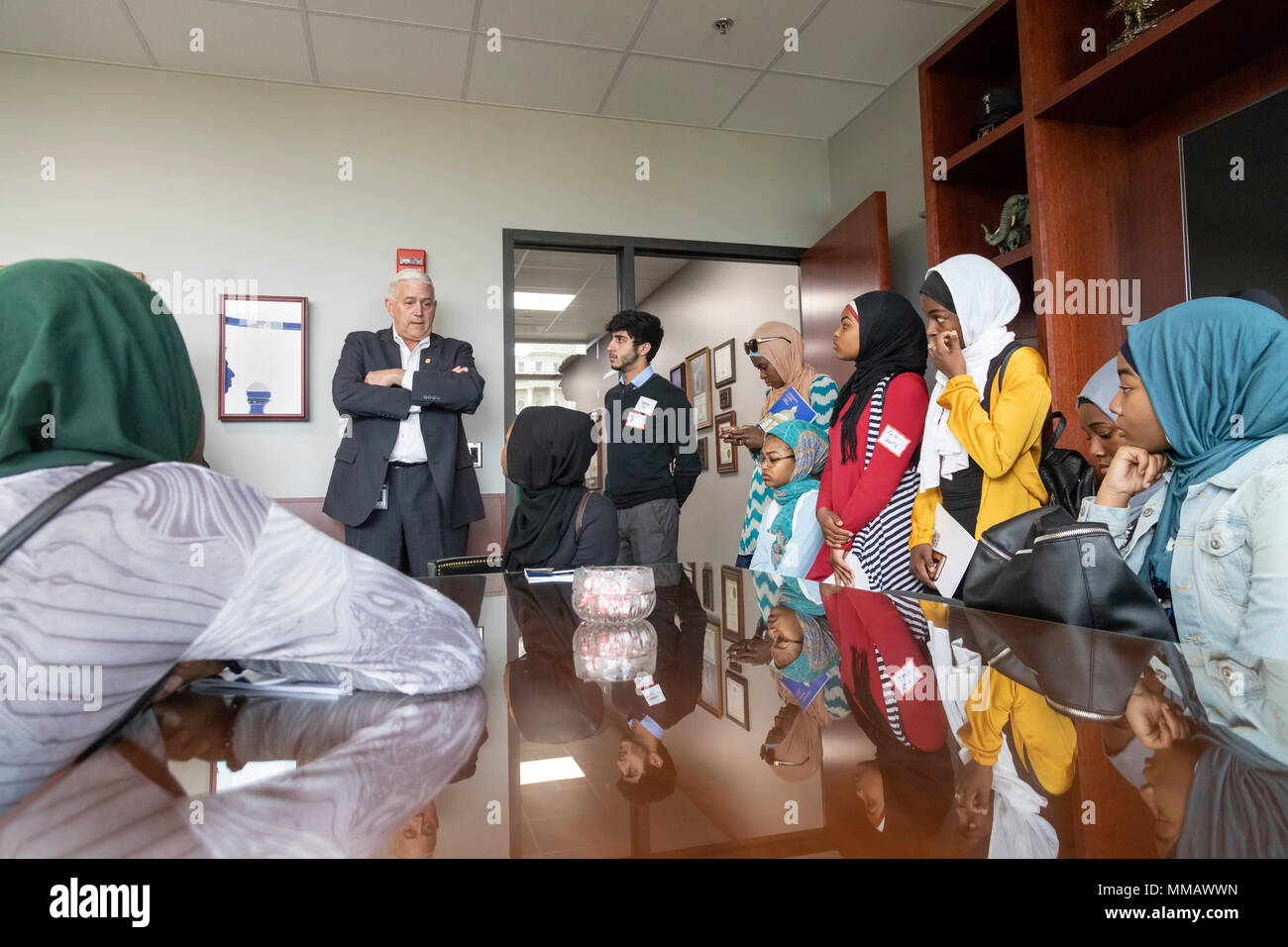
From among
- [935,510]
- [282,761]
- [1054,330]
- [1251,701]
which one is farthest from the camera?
[1054,330]

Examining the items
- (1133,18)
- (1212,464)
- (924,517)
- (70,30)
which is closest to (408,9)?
(70,30)

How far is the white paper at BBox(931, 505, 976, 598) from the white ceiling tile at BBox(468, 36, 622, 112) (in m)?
2.88

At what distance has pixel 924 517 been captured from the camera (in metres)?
2.24

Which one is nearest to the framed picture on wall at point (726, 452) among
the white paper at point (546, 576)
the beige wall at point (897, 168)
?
the beige wall at point (897, 168)

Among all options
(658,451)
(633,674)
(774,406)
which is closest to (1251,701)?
(633,674)

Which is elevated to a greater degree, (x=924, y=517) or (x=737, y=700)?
(x=924, y=517)

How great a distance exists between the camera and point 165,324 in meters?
0.80

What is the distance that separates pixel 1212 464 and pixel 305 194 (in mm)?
3953

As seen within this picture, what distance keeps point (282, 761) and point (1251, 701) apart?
68cm

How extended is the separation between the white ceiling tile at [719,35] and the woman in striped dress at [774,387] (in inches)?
56.7

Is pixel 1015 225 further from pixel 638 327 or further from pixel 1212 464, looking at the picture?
pixel 1212 464

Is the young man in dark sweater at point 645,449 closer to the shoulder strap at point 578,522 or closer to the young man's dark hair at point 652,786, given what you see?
the shoulder strap at point 578,522

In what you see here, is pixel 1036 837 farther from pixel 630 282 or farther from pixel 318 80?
pixel 318 80

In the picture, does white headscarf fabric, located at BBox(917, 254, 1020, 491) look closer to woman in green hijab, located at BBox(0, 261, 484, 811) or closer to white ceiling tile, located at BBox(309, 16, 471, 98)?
woman in green hijab, located at BBox(0, 261, 484, 811)
